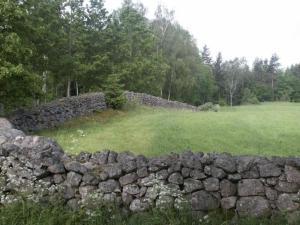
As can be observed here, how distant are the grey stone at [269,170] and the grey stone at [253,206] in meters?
0.46

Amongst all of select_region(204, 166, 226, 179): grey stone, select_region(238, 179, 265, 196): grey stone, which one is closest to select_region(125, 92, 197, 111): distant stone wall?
select_region(204, 166, 226, 179): grey stone

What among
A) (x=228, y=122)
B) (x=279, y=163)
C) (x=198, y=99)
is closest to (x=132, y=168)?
(x=279, y=163)

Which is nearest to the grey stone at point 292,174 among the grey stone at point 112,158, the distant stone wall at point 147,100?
the grey stone at point 112,158

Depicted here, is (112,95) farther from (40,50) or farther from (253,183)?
(253,183)

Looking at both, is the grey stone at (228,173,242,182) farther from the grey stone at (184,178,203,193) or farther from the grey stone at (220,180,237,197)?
the grey stone at (184,178,203,193)

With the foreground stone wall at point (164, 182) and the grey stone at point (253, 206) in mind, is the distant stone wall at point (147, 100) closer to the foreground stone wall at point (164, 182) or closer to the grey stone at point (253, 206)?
the foreground stone wall at point (164, 182)

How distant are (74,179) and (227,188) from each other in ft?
10.0

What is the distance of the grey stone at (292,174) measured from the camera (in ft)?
25.3

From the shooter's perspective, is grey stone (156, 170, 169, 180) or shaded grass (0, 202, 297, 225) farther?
grey stone (156, 170, 169, 180)

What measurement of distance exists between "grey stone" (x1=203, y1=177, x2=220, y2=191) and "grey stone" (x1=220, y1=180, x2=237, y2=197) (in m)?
0.10

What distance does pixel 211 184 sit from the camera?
791cm

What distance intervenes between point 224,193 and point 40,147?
3.98 metres

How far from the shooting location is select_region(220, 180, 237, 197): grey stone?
787cm

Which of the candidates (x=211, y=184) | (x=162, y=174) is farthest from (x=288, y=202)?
(x=162, y=174)
